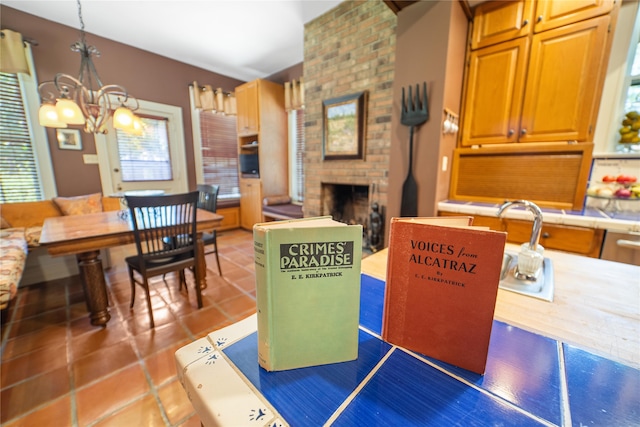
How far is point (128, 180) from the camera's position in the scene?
12.0 ft

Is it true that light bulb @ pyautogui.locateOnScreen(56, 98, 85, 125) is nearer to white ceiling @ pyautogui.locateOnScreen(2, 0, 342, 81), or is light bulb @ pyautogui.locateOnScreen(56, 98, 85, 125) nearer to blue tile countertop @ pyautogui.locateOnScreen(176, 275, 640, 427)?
white ceiling @ pyautogui.locateOnScreen(2, 0, 342, 81)

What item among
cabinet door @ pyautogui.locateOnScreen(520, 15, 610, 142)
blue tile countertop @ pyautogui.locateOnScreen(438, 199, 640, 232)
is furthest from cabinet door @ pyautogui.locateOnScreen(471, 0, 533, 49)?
blue tile countertop @ pyautogui.locateOnScreen(438, 199, 640, 232)

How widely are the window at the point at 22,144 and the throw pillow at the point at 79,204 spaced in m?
0.29

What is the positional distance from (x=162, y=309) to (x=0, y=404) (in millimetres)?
888

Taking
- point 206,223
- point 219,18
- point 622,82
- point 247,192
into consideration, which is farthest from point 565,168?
point 247,192

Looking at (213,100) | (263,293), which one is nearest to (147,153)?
(213,100)

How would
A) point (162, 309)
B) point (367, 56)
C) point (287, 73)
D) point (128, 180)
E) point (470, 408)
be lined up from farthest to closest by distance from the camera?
point (287, 73) → point (128, 180) → point (367, 56) → point (162, 309) → point (470, 408)

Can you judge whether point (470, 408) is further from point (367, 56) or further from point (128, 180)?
point (128, 180)

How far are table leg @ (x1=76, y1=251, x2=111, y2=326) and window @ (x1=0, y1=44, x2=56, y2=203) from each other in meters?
2.18

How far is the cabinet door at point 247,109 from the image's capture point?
3.99 meters

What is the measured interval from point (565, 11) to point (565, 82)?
49cm

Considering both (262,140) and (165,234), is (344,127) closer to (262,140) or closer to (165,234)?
(262,140)

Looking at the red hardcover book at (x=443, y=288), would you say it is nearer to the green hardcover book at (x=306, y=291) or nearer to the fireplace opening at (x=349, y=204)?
the green hardcover book at (x=306, y=291)

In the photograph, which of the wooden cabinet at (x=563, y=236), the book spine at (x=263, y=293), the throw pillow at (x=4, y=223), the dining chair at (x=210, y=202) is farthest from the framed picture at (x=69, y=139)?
the wooden cabinet at (x=563, y=236)
